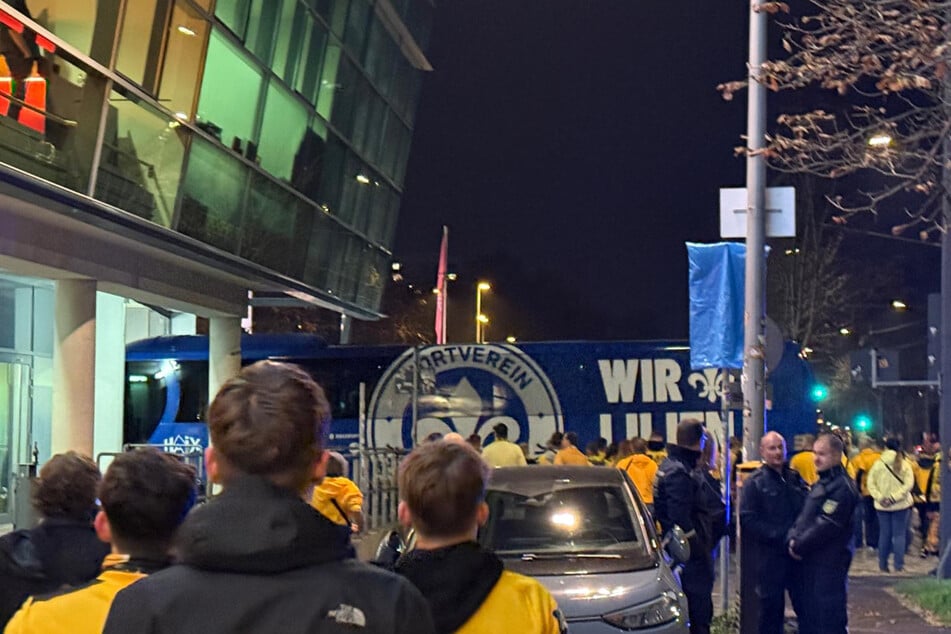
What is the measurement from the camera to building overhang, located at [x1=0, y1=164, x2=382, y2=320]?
575 inches

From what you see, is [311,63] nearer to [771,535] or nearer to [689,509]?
[689,509]

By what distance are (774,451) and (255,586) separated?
7882mm

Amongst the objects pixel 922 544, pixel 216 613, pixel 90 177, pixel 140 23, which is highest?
pixel 140 23

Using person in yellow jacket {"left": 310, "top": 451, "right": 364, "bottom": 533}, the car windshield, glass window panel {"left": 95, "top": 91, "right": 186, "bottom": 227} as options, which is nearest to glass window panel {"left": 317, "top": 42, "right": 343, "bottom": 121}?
glass window panel {"left": 95, "top": 91, "right": 186, "bottom": 227}

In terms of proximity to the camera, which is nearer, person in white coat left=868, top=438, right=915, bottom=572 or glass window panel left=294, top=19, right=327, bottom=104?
person in white coat left=868, top=438, right=915, bottom=572

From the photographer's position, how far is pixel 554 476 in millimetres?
9086

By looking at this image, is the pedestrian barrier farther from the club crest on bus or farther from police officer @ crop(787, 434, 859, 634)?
police officer @ crop(787, 434, 859, 634)

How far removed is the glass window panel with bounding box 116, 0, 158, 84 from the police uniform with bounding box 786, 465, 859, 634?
1090 centimetres

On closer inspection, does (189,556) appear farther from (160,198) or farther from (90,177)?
(160,198)

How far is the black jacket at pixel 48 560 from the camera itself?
3.94 meters

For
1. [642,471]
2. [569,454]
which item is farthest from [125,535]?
[569,454]

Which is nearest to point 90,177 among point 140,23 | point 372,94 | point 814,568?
point 140,23

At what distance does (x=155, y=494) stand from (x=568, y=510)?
6087mm

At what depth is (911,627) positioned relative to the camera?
12016 millimetres
